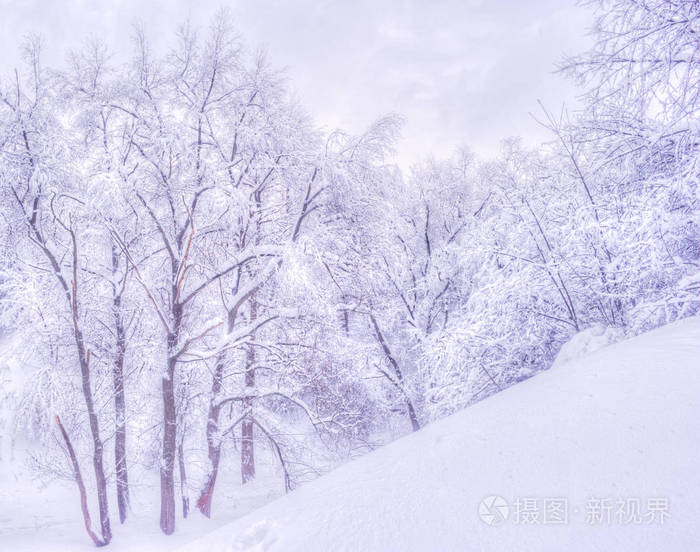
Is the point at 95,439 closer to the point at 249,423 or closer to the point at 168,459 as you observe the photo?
the point at 168,459

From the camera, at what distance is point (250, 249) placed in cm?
636

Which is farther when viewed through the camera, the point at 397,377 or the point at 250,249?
the point at 397,377

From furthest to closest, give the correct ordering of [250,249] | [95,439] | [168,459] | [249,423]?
1. [249,423]
2. [250,249]
3. [168,459]
4. [95,439]

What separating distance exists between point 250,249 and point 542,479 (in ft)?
17.9

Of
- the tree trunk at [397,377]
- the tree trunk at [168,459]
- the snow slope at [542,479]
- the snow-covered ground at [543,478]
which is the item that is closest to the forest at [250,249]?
the tree trunk at [168,459]

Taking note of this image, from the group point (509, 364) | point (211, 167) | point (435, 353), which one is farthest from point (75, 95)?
point (509, 364)

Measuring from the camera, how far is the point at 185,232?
6.71 m

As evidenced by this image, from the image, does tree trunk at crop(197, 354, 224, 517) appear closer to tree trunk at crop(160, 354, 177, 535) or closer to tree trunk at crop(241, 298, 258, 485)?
tree trunk at crop(241, 298, 258, 485)

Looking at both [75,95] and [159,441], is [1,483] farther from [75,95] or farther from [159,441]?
[75,95]

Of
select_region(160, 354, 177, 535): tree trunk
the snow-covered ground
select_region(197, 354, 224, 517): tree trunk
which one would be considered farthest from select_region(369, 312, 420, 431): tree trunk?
the snow-covered ground

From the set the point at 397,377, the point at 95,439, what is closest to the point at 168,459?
the point at 95,439

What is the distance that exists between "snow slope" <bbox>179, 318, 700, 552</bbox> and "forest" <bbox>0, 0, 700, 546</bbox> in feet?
6.50

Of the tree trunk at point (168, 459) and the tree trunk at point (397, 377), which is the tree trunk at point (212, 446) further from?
the tree trunk at point (397, 377)

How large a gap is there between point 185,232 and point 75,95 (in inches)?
114
